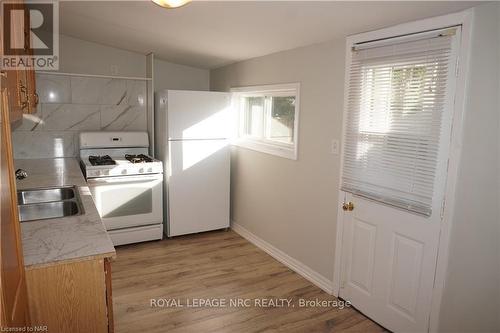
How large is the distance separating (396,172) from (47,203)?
2.34 metres

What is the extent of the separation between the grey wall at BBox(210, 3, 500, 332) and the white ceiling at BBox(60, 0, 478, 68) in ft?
0.61

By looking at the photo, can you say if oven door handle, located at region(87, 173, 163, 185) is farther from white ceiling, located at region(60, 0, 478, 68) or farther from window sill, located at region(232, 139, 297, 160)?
white ceiling, located at region(60, 0, 478, 68)

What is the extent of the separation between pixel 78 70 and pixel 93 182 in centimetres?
149

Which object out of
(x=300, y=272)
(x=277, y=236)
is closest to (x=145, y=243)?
(x=277, y=236)

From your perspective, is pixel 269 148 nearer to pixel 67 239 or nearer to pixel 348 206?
pixel 348 206

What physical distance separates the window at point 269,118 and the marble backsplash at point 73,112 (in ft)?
4.25

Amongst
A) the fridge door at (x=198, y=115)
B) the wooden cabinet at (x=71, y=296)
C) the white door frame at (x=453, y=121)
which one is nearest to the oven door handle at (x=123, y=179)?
the fridge door at (x=198, y=115)

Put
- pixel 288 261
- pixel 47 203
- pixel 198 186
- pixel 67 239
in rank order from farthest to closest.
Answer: pixel 198 186, pixel 288 261, pixel 47 203, pixel 67 239

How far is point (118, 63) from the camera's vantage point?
4238 mm

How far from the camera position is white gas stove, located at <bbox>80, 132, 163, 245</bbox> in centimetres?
349

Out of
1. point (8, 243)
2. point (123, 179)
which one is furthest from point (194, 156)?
point (8, 243)

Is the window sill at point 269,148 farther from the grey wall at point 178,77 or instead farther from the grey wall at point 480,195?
the grey wall at point 480,195

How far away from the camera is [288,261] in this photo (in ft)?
10.9

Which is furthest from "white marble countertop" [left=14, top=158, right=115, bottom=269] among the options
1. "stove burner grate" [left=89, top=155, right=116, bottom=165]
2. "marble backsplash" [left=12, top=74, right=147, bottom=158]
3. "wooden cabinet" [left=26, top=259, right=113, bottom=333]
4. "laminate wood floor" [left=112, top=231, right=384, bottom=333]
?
"marble backsplash" [left=12, top=74, right=147, bottom=158]
